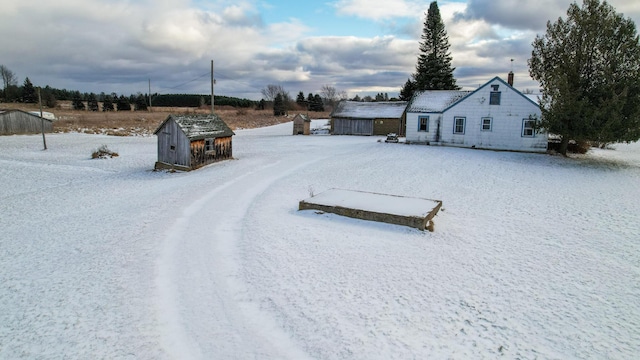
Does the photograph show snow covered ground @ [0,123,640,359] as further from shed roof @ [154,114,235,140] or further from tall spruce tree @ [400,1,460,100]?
tall spruce tree @ [400,1,460,100]

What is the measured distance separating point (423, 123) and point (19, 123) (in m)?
45.5

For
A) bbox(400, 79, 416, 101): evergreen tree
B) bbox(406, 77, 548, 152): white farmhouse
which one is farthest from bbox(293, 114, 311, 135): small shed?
bbox(400, 79, 416, 101): evergreen tree

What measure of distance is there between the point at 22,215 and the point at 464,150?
1082 inches

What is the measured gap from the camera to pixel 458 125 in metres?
31.3

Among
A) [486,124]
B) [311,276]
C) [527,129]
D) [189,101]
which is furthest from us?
[189,101]

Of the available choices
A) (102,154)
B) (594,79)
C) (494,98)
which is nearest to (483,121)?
(494,98)

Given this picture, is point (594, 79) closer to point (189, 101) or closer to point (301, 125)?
point (301, 125)

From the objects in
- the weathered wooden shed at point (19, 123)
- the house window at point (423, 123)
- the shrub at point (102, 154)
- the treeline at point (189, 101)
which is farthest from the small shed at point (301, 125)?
the treeline at point (189, 101)

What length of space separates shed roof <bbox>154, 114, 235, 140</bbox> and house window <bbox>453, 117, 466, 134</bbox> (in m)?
18.3

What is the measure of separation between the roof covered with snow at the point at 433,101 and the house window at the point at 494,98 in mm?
2916

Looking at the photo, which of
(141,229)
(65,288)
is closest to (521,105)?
(141,229)

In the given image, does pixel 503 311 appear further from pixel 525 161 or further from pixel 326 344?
pixel 525 161

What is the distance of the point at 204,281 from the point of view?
780 centimetres

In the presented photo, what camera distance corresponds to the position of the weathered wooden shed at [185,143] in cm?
2242
